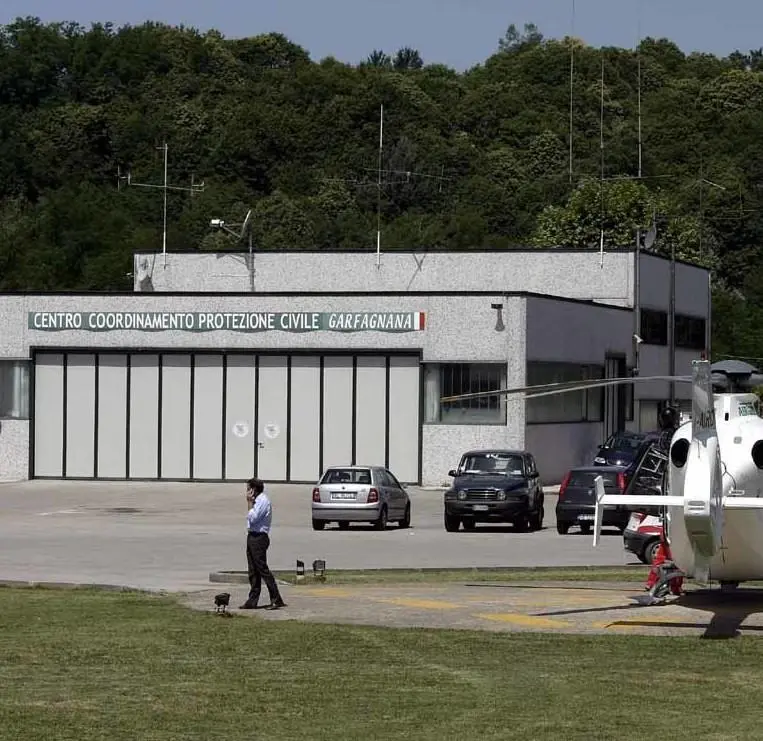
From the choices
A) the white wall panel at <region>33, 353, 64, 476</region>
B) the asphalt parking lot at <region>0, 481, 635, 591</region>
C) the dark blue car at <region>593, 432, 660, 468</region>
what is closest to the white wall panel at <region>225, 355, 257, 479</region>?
the asphalt parking lot at <region>0, 481, 635, 591</region>

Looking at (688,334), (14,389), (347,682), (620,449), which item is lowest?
(347,682)

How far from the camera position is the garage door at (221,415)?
5634 cm

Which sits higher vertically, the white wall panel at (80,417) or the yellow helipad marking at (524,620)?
the white wall panel at (80,417)

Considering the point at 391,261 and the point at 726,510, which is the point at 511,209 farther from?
the point at 726,510

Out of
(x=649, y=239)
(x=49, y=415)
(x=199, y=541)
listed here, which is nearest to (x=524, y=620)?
(x=199, y=541)

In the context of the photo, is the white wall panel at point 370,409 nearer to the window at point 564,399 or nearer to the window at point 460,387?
the window at point 460,387

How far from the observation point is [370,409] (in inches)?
2221

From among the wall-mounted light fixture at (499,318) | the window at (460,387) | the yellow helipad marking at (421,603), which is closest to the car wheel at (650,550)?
the yellow helipad marking at (421,603)

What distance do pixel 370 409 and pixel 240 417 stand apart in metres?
4.24

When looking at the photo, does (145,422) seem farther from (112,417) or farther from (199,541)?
(199,541)

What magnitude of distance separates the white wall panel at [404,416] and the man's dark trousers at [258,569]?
3219 centimetres

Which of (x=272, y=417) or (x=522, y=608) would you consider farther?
(x=272, y=417)

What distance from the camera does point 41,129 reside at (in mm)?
141125

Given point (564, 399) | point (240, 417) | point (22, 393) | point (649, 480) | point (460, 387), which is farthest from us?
point (564, 399)
